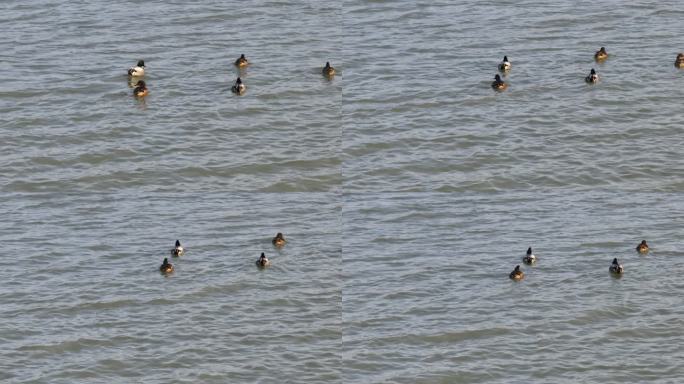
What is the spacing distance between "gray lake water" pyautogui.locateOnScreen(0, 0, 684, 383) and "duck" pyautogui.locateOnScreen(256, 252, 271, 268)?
300mm

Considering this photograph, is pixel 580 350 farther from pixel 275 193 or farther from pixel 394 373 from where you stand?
pixel 275 193

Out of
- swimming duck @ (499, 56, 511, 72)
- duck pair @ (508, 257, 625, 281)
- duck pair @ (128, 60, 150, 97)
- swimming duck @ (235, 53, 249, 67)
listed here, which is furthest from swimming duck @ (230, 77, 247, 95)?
duck pair @ (508, 257, 625, 281)

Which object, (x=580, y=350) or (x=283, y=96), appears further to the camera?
(x=283, y=96)

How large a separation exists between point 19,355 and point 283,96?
17.1 metres

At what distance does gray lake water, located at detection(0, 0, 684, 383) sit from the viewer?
4278cm

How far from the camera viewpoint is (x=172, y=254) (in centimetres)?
4681

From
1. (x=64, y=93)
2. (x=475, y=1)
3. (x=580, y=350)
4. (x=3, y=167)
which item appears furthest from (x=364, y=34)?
(x=580, y=350)

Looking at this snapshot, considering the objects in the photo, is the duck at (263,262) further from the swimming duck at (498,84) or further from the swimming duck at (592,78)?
the swimming duck at (592,78)

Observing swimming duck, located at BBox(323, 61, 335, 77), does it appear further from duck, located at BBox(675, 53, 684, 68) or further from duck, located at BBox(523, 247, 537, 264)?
duck, located at BBox(523, 247, 537, 264)

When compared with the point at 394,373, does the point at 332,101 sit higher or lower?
higher

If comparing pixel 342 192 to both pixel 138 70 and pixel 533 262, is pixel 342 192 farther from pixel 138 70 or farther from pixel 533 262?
pixel 138 70

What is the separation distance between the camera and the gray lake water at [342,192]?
4278cm

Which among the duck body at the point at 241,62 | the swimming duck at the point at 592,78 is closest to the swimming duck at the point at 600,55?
the swimming duck at the point at 592,78

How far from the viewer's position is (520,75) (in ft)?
188
